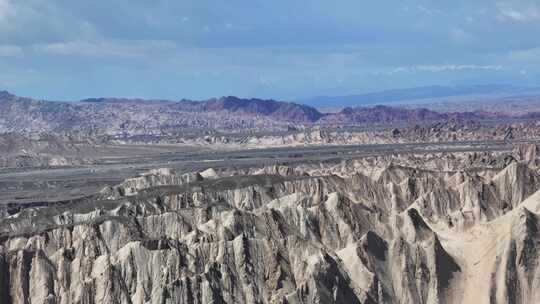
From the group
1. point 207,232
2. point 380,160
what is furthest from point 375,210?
point 380,160

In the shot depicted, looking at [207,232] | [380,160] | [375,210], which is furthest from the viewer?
[380,160]

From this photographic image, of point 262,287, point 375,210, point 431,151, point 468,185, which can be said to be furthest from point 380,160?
point 262,287

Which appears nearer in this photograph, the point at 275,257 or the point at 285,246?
the point at 275,257

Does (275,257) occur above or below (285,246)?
below

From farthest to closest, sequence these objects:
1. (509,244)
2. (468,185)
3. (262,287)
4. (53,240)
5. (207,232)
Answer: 1. (468,185)
2. (53,240)
3. (207,232)
4. (509,244)
5. (262,287)

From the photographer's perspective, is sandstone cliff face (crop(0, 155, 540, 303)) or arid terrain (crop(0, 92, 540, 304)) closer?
sandstone cliff face (crop(0, 155, 540, 303))

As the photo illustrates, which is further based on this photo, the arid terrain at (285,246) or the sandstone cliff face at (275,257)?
the arid terrain at (285,246)

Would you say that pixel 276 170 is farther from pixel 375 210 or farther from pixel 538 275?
pixel 538 275

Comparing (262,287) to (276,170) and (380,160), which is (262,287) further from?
(380,160)

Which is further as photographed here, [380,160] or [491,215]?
[380,160]
